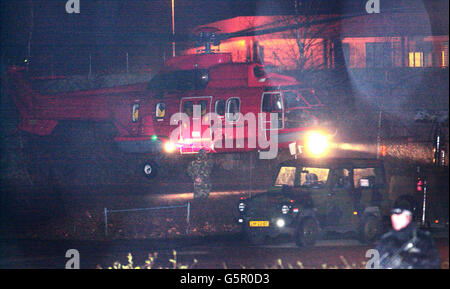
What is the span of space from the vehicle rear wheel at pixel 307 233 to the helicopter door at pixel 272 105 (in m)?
8.34

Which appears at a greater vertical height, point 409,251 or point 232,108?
point 232,108

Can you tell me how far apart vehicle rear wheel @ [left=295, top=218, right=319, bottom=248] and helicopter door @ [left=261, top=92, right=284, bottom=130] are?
27.4ft

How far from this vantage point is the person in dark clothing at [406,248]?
785cm

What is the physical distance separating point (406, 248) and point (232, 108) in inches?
598

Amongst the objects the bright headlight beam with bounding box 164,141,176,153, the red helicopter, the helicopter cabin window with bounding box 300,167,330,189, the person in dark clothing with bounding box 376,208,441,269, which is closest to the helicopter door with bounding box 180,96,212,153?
the red helicopter

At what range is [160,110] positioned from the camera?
80.9 feet

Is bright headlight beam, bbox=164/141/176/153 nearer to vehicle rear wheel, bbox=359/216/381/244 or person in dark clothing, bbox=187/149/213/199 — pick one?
person in dark clothing, bbox=187/149/213/199

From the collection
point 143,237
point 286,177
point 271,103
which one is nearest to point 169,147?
point 271,103

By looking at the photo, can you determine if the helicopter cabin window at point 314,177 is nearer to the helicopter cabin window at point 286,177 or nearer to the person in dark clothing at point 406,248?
the helicopter cabin window at point 286,177

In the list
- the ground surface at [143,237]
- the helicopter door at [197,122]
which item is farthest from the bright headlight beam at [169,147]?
the ground surface at [143,237]

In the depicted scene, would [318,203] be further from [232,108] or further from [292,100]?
[232,108]

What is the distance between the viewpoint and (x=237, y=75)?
75.9ft

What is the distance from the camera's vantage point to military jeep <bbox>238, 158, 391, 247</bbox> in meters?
14.3
